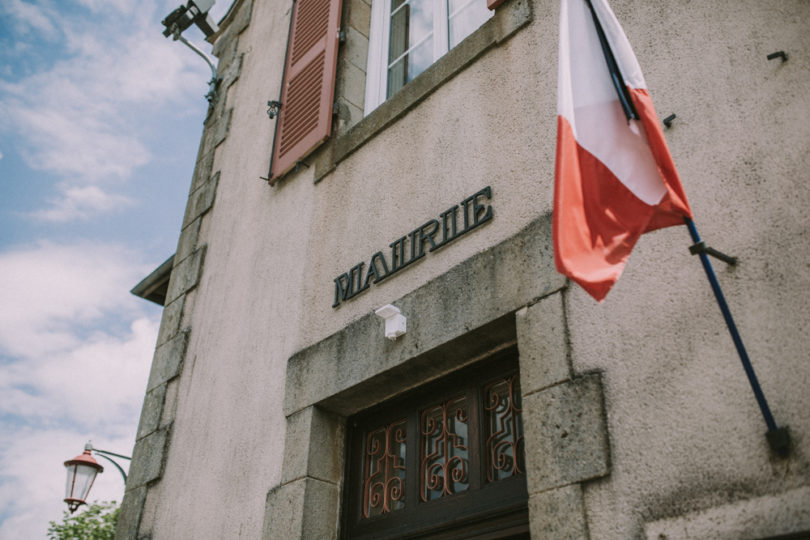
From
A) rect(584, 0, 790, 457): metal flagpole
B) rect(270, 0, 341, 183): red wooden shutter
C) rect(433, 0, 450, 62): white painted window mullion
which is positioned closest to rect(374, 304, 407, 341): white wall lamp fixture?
rect(584, 0, 790, 457): metal flagpole

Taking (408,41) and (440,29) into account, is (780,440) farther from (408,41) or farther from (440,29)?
(408,41)

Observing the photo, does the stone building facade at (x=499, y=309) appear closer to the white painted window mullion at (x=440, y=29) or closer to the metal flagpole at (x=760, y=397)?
the metal flagpole at (x=760, y=397)

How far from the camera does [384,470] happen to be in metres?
3.82

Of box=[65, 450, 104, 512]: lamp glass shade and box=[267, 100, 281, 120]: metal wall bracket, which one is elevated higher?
box=[267, 100, 281, 120]: metal wall bracket

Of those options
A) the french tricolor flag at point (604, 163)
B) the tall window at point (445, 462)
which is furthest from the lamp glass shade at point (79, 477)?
the french tricolor flag at point (604, 163)

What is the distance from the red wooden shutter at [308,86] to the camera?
5203 millimetres

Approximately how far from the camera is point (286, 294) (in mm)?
4680

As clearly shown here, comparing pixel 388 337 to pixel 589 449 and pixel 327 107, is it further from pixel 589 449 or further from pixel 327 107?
pixel 327 107

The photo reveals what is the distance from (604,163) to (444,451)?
1.76m

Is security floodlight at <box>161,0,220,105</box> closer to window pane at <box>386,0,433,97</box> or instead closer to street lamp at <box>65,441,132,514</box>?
window pane at <box>386,0,433,97</box>

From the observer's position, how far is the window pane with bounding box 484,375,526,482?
3191 millimetres

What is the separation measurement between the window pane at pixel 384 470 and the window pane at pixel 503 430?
0.61 meters

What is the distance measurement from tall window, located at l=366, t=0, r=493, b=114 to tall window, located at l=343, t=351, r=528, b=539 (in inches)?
96.2

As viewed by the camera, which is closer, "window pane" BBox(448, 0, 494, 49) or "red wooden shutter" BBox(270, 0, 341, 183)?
"window pane" BBox(448, 0, 494, 49)
